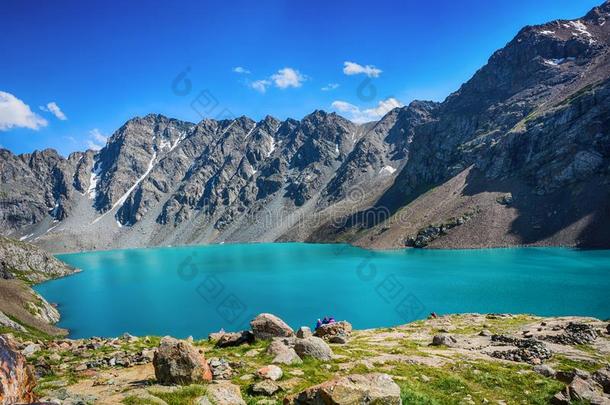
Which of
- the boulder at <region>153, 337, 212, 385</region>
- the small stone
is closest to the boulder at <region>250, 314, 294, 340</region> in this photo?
the boulder at <region>153, 337, 212, 385</region>

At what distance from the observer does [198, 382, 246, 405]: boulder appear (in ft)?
38.2

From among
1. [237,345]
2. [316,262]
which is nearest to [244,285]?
[316,262]

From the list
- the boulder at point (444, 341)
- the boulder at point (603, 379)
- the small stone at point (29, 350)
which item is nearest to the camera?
the boulder at point (603, 379)

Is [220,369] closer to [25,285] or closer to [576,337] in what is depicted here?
[576,337]

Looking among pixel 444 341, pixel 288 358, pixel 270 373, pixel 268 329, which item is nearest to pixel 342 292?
pixel 444 341

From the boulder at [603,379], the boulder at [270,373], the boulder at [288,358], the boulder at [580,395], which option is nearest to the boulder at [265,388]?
the boulder at [270,373]

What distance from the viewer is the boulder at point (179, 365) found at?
13805mm

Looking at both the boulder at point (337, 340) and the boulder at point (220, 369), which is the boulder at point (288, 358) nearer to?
the boulder at point (220, 369)

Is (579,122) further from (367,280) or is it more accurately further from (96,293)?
(96,293)

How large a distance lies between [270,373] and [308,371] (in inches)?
69.6

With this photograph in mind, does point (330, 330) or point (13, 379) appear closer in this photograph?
point (13, 379)

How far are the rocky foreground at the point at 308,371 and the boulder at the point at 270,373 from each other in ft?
0.13

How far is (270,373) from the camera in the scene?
1449 centimetres

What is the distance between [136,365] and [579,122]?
187191mm
